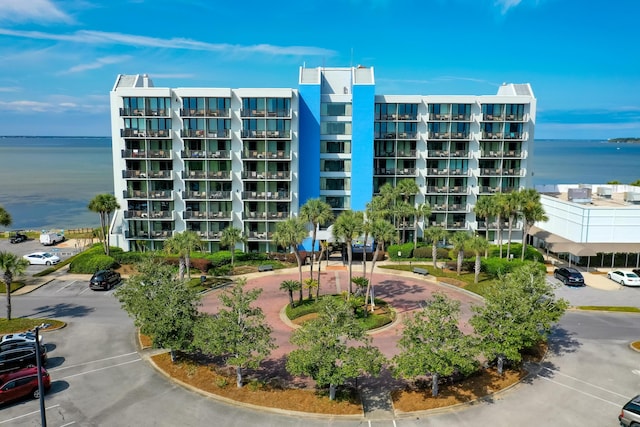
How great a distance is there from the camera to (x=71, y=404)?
2933 cm

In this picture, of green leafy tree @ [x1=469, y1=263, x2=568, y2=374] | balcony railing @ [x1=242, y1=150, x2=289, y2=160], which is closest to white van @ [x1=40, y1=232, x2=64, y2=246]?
balcony railing @ [x1=242, y1=150, x2=289, y2=160]

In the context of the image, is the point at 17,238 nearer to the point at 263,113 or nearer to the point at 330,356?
the point at 263,113

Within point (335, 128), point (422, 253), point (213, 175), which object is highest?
point (335, 128)

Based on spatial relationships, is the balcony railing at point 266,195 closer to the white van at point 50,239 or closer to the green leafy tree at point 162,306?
the green leafy tree at point 162,306

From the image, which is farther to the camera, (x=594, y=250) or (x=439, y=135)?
(x=439, y=135)

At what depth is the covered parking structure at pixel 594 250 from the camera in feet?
190

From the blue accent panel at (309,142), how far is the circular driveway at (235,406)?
1240 inches

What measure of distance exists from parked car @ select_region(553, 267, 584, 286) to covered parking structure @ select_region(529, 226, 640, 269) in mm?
3418

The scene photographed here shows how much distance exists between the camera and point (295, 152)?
66000mm

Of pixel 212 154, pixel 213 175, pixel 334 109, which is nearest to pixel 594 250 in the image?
pixel 334 109

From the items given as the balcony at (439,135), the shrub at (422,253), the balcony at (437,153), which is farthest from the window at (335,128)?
the shrub at (422,253)

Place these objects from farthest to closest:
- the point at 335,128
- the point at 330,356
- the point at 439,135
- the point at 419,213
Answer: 1. the point at 439,135
2. the point at 335,128
3. the point at 419,213
4. the point at 330,356

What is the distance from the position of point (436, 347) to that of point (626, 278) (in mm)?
38088

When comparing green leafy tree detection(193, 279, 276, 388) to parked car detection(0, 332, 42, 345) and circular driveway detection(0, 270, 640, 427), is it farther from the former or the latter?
parked car detection(0, 332, 42, 345)
